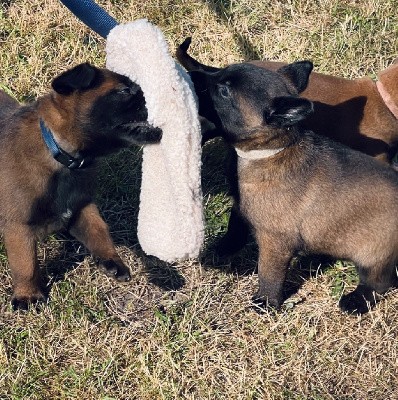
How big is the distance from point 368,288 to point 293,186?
2.54 feet

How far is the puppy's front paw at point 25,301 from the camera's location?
4074 mm

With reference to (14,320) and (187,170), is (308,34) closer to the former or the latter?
(187,170)

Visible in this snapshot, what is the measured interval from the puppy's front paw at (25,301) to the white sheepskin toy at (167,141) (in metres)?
0.79

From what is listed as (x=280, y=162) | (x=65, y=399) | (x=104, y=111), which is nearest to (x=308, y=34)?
(x=280, y=162)

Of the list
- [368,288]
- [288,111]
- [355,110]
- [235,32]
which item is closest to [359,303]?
[368,288]

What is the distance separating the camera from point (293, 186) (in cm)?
403

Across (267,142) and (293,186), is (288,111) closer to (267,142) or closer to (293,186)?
(267,142)

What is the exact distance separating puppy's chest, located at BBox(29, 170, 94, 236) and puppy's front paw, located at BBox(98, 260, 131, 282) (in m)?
0.38

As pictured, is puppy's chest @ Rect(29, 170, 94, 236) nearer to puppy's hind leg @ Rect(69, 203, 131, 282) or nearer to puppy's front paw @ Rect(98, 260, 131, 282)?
puppy's hind leg @ Rect(69, 203, 131, 282)

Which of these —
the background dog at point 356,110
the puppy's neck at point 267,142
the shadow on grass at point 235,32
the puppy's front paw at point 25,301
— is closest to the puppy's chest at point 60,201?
the puppy's front paw at point 25,301

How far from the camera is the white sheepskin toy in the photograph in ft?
11.3

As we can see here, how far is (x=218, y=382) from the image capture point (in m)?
3.81

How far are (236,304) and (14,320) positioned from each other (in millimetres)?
1249

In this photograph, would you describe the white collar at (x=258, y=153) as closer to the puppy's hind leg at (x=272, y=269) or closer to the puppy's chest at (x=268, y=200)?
the puppy's chest at (x=268, y=200)
